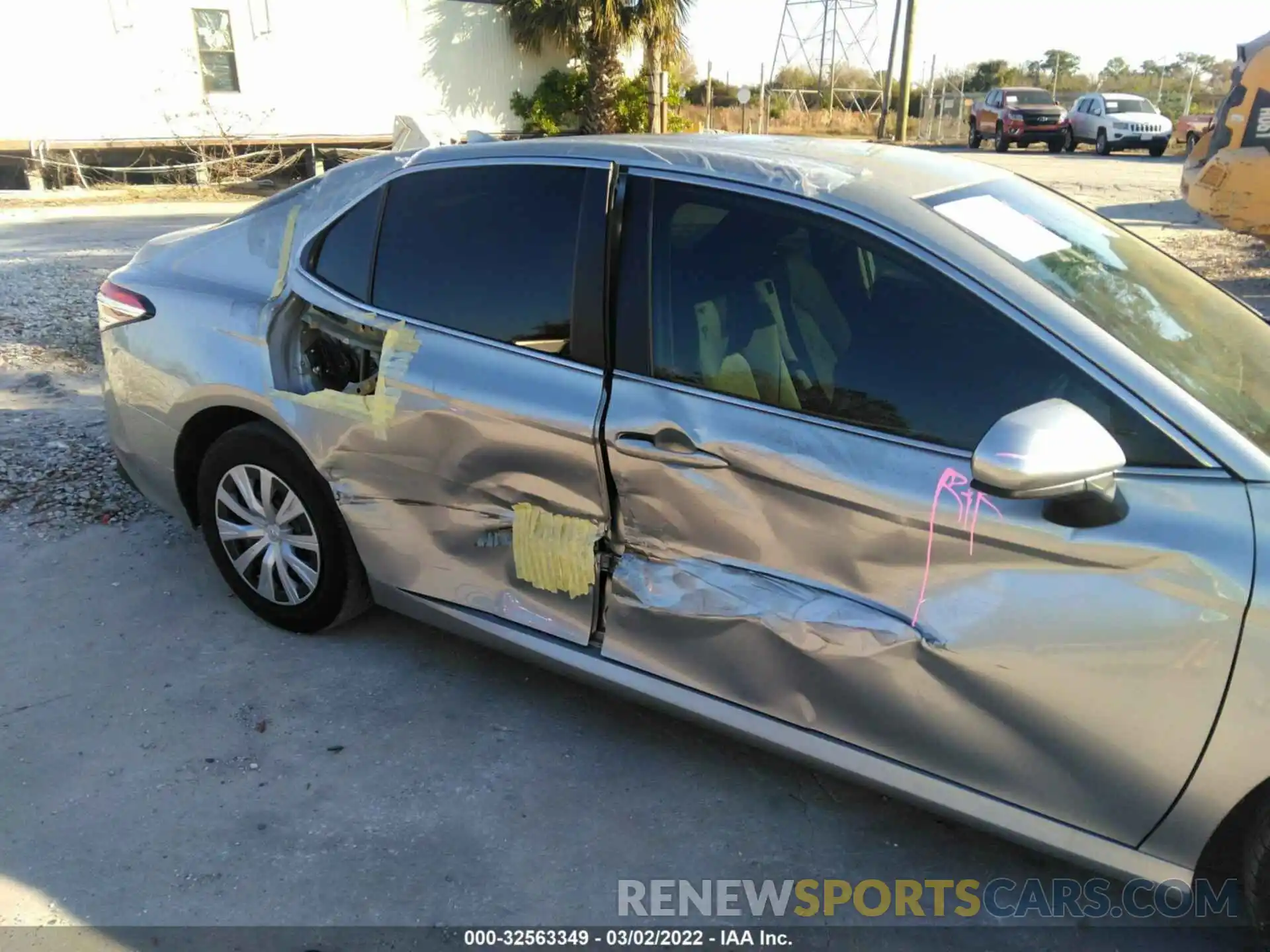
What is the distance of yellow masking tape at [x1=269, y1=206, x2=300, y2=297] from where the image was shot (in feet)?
11.0

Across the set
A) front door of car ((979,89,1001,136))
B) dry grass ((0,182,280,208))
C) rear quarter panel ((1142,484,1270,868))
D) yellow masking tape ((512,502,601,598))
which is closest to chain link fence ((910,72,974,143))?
front door of car ((979,89,1001,136))

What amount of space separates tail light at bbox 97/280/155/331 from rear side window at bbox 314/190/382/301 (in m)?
0.78

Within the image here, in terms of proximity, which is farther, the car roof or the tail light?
the tail light

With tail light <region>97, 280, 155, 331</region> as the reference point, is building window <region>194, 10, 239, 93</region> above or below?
above

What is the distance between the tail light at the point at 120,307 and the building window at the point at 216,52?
51.0ft

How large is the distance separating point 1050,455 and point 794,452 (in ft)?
1.98

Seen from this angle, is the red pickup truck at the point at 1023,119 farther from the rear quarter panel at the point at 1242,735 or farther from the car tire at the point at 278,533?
the rear quarter panel at the point at 1242,735

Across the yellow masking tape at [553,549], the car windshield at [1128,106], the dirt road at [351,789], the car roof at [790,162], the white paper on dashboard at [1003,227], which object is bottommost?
the dirt road at [351,789]

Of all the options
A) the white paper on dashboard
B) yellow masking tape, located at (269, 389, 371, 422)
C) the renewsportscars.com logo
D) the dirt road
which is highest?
the white paper on dashboard

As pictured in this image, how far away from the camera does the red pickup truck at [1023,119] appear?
1110 inches

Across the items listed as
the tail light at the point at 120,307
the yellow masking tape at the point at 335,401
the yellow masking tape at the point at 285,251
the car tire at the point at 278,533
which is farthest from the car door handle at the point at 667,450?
the tail light at the point at 120,307

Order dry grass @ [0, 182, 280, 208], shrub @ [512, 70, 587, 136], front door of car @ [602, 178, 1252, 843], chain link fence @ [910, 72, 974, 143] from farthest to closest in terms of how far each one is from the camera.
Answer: chain link fence @ [910, 72, 974, 143] < shrub @ [512, 70, 587, 136] < dry grass @ [0, 182, 280, 208] < front door of car @ [602, 178, 1252, 843]

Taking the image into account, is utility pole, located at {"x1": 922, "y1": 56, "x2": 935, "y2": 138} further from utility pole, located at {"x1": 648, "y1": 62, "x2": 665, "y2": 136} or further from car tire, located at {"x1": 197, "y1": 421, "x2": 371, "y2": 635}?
car tire, located at {"x1": 197, "y1": 421, "x2": 371, "y2": 635}

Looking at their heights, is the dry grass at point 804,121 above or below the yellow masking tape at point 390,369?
above
